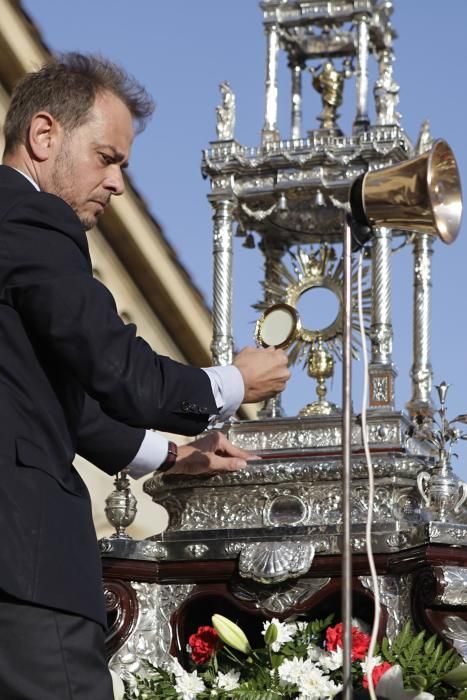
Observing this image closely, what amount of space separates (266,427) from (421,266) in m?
1.02

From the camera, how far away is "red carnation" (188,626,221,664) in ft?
13.5

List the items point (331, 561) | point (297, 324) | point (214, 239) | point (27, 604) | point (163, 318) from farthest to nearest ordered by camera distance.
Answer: point (163, 318) < point (214, 239) < point (297, 324) < point (331, 561) < point (27, 604)

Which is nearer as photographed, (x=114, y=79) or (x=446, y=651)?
(x=114, y=79)

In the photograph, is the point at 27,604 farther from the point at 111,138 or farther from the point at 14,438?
the point at 111,138

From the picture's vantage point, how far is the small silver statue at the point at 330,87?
221 inches

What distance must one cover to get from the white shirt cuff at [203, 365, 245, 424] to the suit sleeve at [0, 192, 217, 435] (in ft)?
0.48

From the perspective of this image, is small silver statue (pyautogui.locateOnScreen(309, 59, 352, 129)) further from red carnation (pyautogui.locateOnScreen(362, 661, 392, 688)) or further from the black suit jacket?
the black suit jacket

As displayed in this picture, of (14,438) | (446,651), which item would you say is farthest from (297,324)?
(14,438)

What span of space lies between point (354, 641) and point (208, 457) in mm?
826

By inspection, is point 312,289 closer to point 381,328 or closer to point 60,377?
point 381,328

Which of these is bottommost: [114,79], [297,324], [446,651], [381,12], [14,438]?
[446,651]

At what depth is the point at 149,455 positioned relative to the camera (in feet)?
10.0

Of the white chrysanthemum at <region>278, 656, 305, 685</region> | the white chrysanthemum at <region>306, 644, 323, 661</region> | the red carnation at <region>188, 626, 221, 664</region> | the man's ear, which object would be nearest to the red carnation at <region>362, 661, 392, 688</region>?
the white chrysanthemum at <region>278, 656, 305, 685</region>

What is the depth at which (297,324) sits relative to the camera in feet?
15.6
